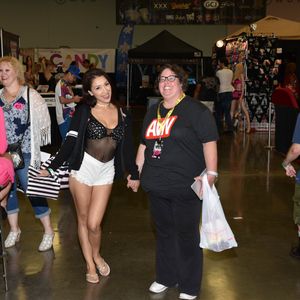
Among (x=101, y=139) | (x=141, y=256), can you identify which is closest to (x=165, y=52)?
(x=141, y=256)

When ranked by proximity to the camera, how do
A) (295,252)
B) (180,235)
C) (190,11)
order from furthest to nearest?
(190,11) < (295,252) < (180,235)

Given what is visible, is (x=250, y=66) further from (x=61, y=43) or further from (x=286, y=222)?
(x=61, y=43)

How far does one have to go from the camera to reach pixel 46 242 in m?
4.46

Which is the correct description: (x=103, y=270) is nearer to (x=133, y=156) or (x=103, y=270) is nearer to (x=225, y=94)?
(x=133, y=156)

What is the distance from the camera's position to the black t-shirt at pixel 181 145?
315 cm

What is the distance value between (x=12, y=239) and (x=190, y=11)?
1714 cm

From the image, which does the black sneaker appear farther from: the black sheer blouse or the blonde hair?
the blonde hair

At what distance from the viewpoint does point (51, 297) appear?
3.54m

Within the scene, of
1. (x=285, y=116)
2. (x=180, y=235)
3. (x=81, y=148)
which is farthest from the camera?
(x=285, y=116)

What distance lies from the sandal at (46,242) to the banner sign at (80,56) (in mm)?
15079

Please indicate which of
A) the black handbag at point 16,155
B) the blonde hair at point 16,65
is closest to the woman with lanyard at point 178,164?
the black handbag at point 16,155

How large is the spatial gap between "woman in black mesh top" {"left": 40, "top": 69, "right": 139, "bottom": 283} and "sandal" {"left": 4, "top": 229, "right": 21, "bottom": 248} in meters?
1.12

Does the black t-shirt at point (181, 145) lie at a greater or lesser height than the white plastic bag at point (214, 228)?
greater

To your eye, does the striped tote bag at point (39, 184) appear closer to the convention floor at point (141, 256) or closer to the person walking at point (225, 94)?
the convention floor at point (141, 256)
